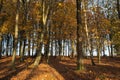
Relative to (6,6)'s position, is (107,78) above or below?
below

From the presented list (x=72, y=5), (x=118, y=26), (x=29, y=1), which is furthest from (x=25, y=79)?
(x=72, y=5)

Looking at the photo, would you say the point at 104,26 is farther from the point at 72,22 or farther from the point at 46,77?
the point at 46,77

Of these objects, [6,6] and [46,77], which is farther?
[6,6]

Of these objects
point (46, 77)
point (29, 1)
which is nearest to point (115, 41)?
point (46, 77)

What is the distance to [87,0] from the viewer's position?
31.0 m

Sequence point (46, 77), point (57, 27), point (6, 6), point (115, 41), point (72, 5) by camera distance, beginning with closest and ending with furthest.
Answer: point (46, 77) → point (115, 41) → point (6, 6) → point (72, 5) → point (57, 27)

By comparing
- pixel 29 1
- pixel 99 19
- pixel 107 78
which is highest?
pixel 29 1

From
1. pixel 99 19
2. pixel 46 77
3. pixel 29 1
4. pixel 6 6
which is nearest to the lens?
pixel 46 77

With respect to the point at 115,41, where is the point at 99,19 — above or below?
above

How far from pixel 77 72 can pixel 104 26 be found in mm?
18194

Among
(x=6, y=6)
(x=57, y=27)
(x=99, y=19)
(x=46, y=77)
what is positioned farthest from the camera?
(x=57, y=27)

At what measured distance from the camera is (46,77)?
54.4ft

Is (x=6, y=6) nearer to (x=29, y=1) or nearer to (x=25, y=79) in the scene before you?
(x=29, y=1)

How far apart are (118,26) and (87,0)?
12716mm
